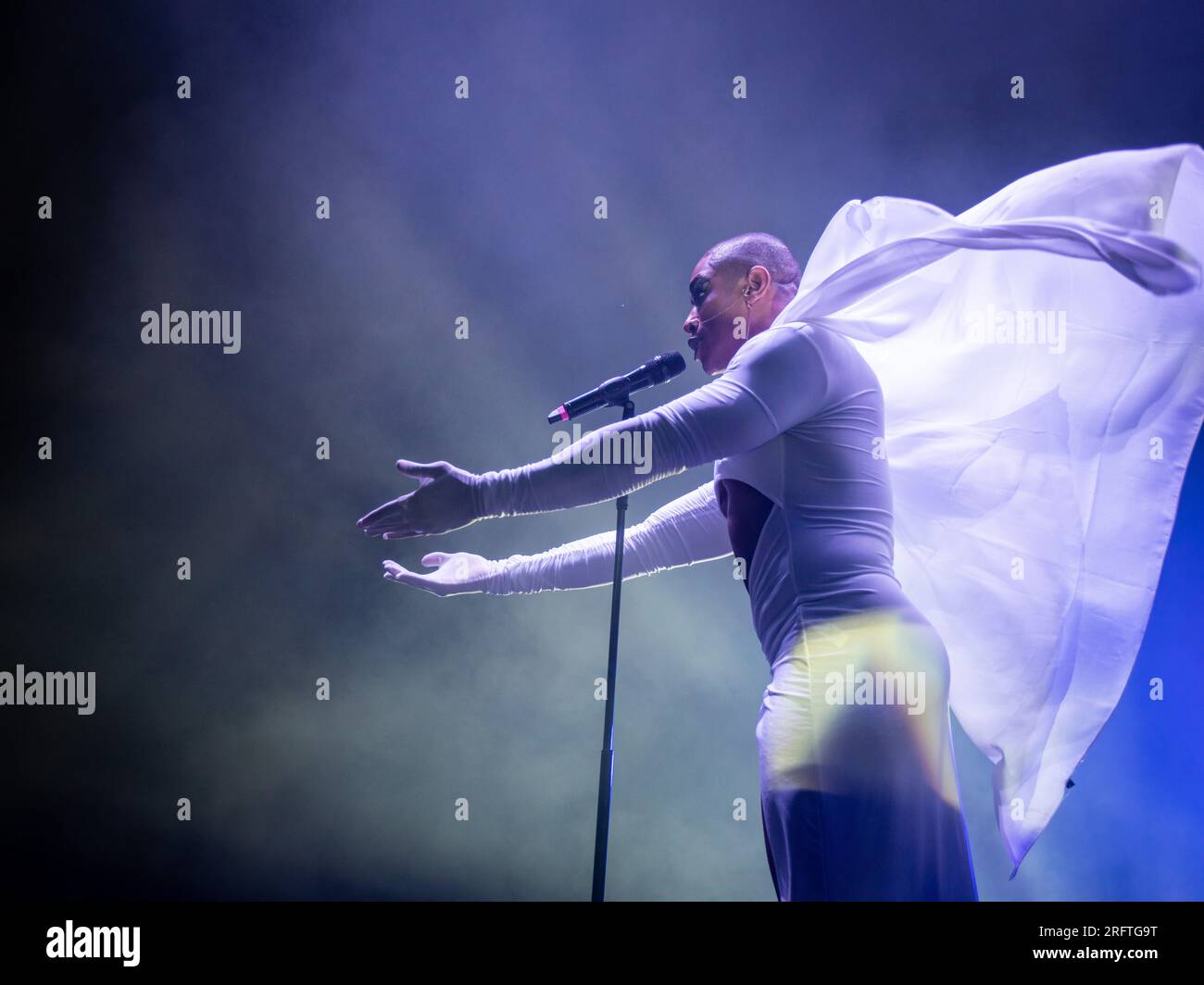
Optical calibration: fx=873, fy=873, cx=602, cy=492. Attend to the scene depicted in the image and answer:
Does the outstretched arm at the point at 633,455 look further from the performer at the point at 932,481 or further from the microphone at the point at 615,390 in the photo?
the microphone at the point at 615,390

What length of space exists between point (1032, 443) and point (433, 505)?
1.06 metres

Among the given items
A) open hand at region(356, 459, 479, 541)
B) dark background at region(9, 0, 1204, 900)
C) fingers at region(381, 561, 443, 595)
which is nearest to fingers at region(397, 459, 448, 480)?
open hand at region(356, 459, 479, 541)

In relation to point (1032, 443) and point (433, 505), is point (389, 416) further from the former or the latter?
point (1032, 443)

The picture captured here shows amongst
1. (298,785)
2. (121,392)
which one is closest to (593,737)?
(298,785)

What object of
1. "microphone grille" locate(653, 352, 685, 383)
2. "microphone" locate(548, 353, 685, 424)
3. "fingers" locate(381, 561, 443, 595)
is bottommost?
"fingers" locate(381, 561, 443, 595)

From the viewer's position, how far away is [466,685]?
2.68 m

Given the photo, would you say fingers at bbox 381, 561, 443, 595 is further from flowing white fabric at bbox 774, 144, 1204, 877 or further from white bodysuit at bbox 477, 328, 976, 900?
flowing white fabric at bbox 774, 144, 1204, 877

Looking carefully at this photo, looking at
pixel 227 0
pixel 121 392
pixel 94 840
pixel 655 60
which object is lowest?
pixel 94 840

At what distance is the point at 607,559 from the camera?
1849 millimetres

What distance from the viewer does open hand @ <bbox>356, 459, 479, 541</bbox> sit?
135 cm

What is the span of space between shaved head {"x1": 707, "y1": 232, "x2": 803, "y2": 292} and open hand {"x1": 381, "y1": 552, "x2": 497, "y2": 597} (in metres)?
0.79

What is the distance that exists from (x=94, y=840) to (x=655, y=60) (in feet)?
9.31

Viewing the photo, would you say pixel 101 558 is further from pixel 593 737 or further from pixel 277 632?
pixel 593 737

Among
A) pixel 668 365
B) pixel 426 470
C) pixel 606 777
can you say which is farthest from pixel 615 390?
pixel 606 777
